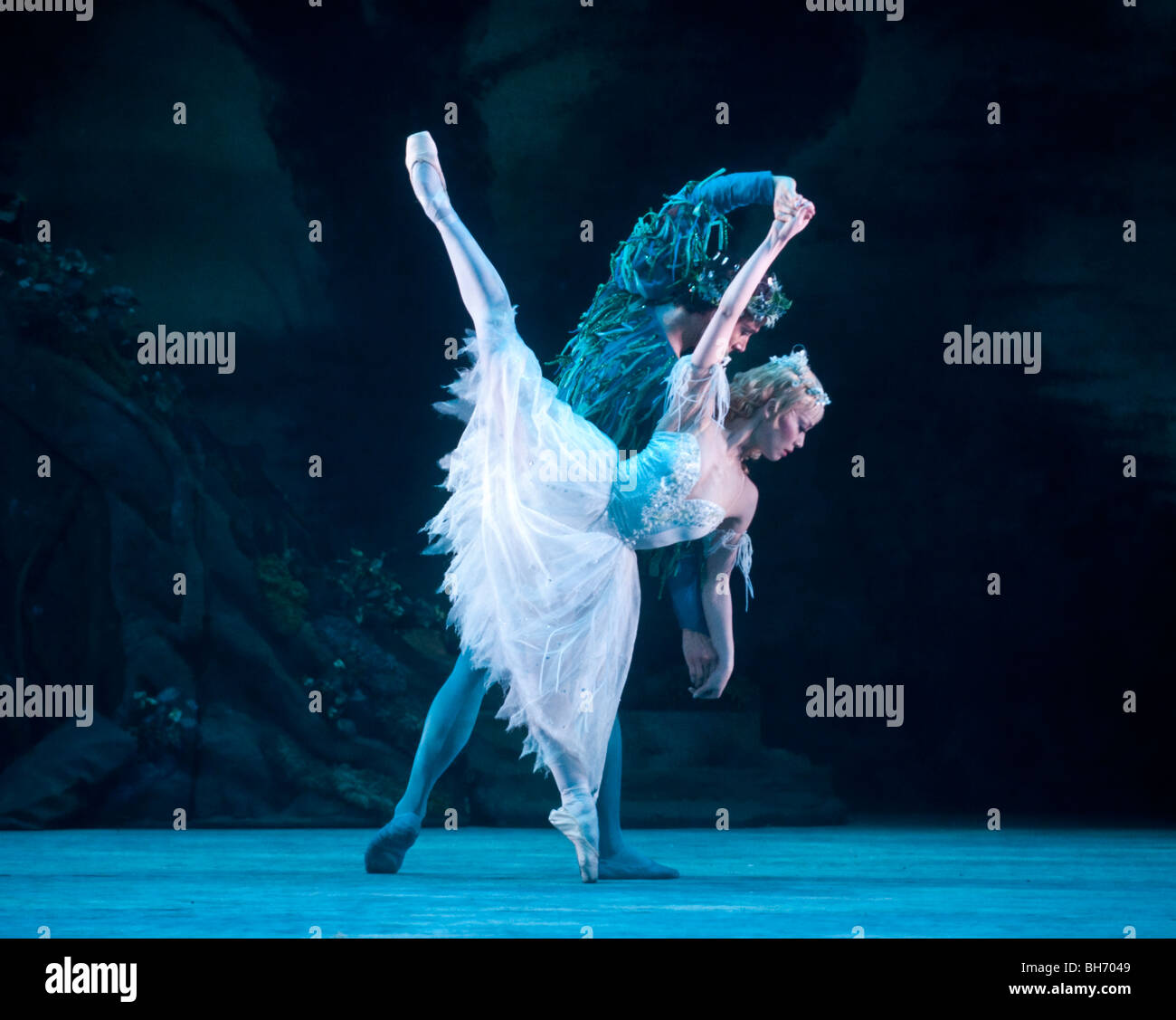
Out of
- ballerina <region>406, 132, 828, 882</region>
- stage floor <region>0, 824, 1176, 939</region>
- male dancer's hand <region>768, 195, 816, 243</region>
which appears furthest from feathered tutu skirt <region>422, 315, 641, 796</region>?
male dancer's hand <region>768, 195, 816, 243</region>

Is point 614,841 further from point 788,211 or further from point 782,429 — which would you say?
point 788,211

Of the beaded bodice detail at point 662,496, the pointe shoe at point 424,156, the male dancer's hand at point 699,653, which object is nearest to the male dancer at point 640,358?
the male dancer's hand at point 699,653

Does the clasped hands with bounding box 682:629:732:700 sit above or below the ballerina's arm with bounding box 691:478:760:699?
below

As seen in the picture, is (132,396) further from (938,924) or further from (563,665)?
(938,924)

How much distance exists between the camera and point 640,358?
3775mm

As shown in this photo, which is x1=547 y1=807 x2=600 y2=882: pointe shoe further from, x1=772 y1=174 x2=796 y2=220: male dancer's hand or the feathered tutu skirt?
x1=772 y1=174 x2=796 y2=220: male dancer's hand

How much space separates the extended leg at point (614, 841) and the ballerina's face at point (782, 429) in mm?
785

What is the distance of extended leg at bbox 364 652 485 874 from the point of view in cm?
351

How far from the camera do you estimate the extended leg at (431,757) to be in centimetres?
351

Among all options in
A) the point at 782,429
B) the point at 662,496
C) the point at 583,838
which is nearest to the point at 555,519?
the point at 662,496

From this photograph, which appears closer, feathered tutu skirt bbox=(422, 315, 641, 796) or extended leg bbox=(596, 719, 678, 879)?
feathered tutu skirt bbox=(422, 315, 641, 796)

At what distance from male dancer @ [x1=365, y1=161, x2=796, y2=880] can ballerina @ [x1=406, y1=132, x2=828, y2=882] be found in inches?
7.2

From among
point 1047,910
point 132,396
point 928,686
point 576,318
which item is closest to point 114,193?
point 132,396

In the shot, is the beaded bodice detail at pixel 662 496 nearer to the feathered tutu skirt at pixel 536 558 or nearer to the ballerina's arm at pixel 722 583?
the feathered tutu skirt at pixel 536 558
